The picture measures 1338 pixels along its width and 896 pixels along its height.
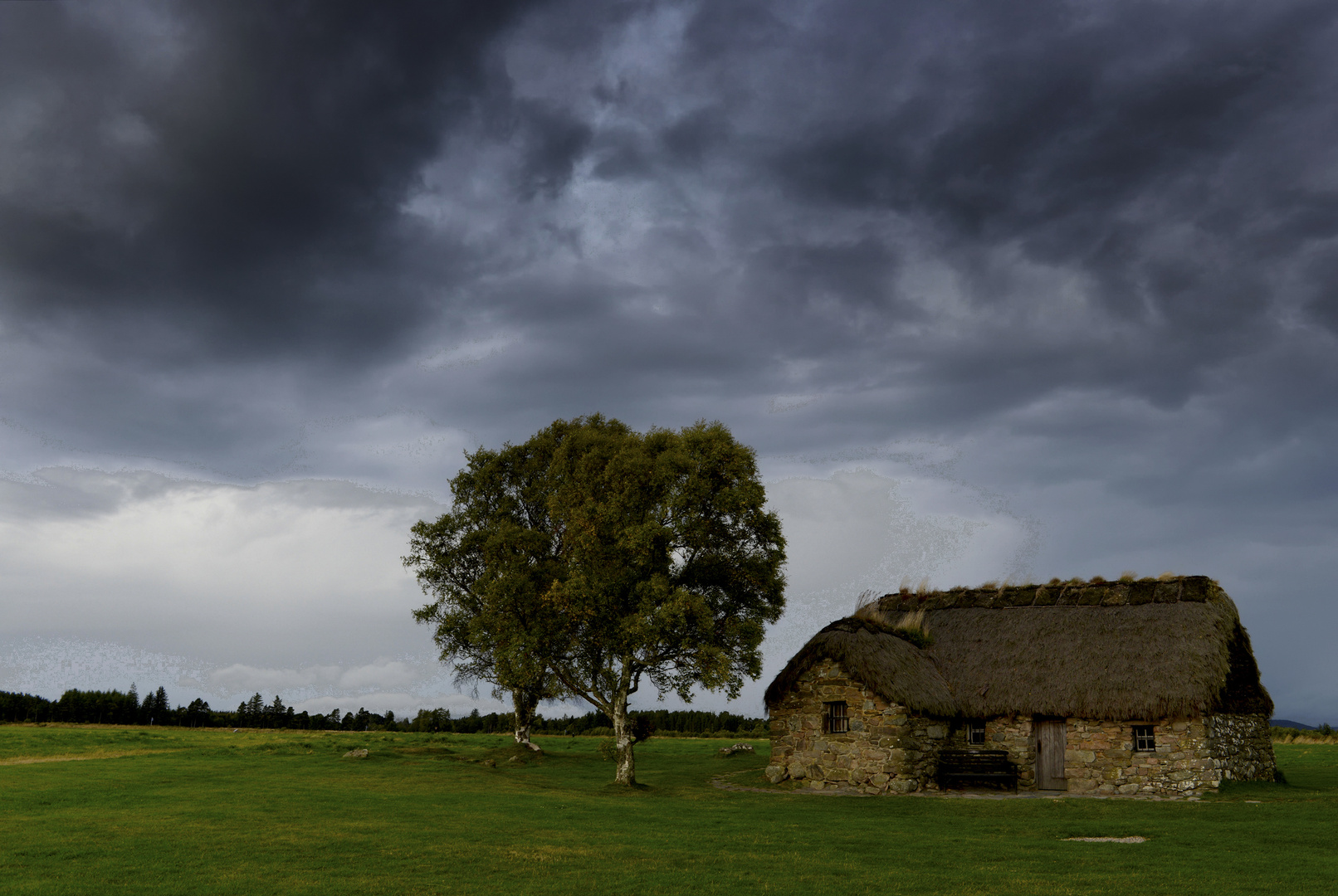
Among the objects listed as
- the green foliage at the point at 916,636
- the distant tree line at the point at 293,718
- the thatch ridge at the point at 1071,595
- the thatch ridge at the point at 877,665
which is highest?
the thatch ridge at the point at 1071,595

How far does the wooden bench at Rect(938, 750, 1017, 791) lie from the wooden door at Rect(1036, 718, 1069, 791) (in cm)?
101

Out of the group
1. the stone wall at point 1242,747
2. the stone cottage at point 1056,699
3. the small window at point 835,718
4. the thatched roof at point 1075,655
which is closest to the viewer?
the stone cottage at point 1056,699

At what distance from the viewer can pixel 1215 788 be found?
3080 centimetres

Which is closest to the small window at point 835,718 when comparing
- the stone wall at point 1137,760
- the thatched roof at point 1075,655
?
the thatched roof at point 1075,655

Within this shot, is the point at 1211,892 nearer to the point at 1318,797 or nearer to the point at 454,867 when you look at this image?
the point at 454,867

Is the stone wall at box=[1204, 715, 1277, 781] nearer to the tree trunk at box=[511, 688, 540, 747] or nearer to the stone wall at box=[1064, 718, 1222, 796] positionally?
the stone wall at box=[1064, 718, 1222, 796]

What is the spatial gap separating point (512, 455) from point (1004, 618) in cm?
2542

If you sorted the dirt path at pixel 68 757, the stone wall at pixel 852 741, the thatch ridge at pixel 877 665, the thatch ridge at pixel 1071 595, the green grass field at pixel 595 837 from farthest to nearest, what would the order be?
the dirt path at pixel 68 757
the thatch ridge at pixel 1071 595
the thatch ridge at pixel 877 665
the stone wall at pixel 852 741
the green grass field at pixel 595 837

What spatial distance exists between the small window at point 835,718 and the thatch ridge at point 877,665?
5.26ft

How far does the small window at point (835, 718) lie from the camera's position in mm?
34438

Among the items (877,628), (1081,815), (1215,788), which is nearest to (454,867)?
(1081,815)

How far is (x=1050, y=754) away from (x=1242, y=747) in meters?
7.62

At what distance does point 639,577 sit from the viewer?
1310 inches

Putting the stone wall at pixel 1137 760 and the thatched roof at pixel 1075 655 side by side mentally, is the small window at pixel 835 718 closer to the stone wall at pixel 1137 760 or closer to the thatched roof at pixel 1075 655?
the thatched roof at pixel 1075 655
